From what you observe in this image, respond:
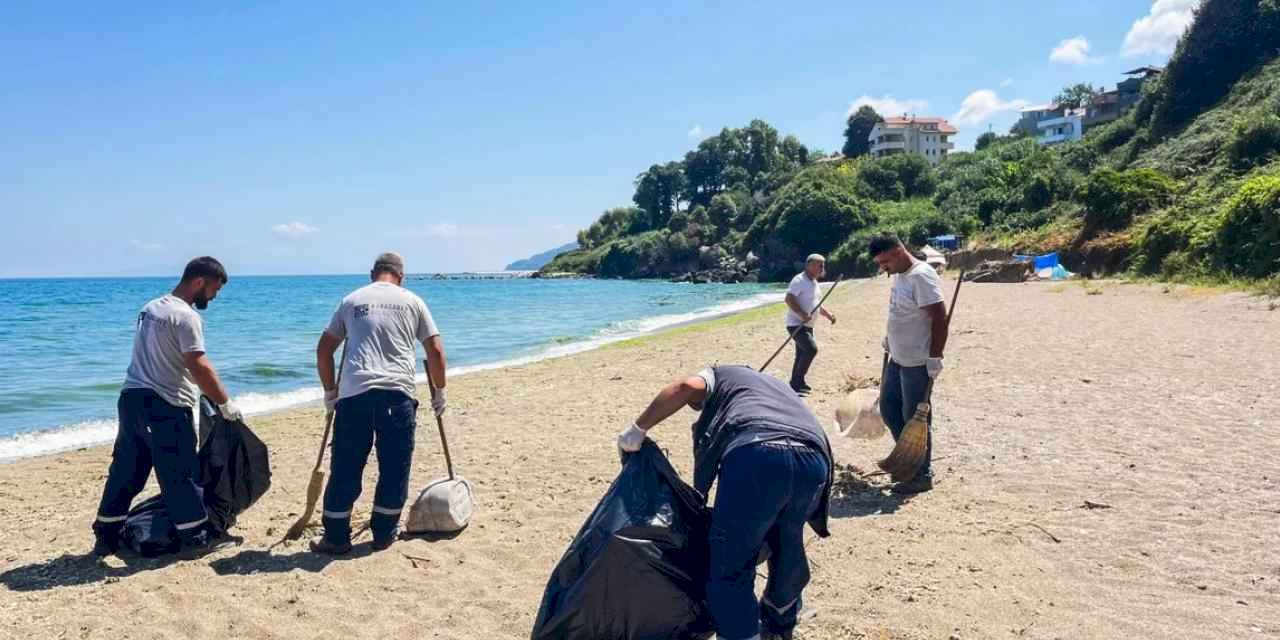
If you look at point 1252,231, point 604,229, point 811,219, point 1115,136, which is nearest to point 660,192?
point 604,229

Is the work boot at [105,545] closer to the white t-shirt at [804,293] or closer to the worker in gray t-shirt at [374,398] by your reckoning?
the worker in gray t-shirt at [374,398]

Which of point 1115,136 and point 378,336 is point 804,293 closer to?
point 378,336

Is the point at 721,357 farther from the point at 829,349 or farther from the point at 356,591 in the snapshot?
the point at 356,591

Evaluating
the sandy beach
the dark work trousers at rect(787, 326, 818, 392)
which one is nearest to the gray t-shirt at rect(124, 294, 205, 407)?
the sandy beach

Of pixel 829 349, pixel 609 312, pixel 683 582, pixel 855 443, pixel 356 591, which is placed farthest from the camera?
pixel 609 312

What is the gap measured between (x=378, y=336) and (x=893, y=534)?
3.52 meters

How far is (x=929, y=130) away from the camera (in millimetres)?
96375

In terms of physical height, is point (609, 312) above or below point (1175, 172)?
below

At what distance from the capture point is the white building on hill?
3625 inches

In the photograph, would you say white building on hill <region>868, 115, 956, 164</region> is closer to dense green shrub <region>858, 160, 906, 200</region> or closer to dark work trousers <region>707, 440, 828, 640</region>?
dense green shrub <region>858, 160, 906, 200</region>

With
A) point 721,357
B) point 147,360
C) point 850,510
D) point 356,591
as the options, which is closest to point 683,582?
point 356,591

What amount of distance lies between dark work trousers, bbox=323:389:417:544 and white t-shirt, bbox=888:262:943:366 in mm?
3445

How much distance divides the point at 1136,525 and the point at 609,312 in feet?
96.9

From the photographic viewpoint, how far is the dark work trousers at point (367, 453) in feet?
15.4
